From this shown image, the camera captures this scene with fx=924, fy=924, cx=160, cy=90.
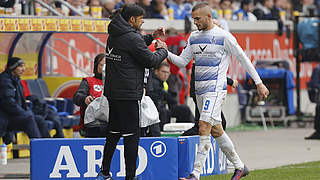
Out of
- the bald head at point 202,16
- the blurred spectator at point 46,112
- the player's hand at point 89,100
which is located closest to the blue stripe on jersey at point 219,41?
the bald head at point 202,16

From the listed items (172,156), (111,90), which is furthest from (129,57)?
(172,156)

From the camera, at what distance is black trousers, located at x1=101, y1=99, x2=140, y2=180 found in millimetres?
9711

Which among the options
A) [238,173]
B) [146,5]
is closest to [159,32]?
[238,173]

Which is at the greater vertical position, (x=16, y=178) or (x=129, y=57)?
(x=129, y=57)

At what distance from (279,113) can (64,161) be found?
12.3m

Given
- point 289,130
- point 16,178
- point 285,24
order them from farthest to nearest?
point 285,24 < point 289,130 < point 16,178

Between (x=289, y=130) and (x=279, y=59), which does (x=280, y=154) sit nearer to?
(x=289, y=130)

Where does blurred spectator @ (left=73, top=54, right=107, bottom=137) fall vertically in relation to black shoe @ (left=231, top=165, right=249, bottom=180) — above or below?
above

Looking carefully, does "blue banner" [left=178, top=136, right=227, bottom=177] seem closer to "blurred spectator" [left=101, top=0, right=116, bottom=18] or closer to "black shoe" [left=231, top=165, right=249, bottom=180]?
"black shoe" [left=231, top=165, right=249, bottom=180]

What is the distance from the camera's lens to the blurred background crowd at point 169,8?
16.2 metres

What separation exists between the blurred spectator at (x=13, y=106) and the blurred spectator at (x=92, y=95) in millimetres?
2365

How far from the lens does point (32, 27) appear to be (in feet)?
46.2

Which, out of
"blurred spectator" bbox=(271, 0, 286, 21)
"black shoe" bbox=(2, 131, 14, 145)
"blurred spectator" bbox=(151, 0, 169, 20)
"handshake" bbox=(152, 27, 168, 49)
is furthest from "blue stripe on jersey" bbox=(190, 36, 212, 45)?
"blurred spectator" bbox=(271, 0, 286, 21)

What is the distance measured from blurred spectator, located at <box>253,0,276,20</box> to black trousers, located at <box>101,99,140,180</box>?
15.9 m
